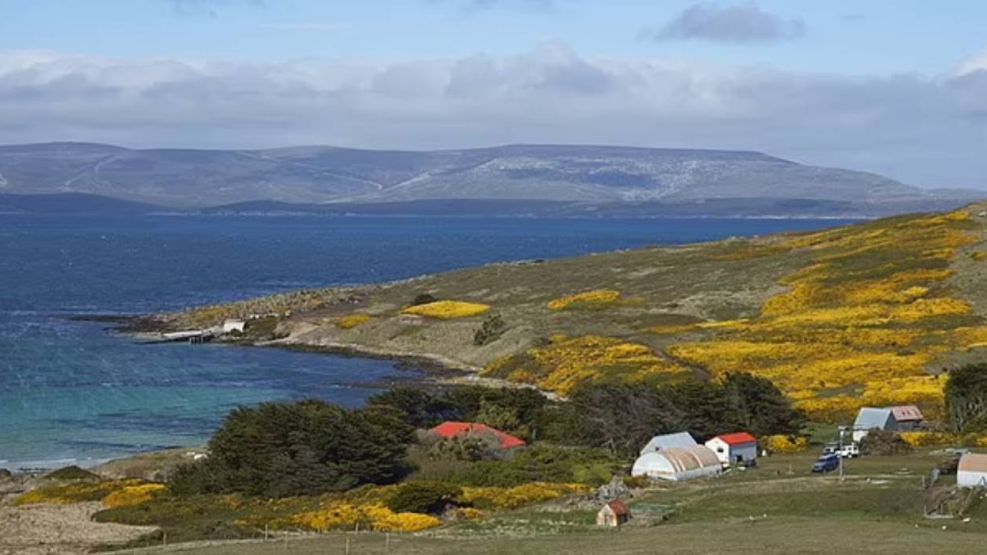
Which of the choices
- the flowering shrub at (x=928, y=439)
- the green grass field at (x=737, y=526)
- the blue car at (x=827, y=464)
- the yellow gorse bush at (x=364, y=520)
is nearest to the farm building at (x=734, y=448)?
the green grass field at (x=737, y=526)

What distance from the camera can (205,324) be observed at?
126 m

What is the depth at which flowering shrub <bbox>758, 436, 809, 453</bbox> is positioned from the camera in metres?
64.5

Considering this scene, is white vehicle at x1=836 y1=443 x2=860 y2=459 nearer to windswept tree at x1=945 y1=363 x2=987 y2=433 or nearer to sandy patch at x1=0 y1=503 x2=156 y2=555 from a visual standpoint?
windswept tree at x1=945 y1=363 x2=987 y2=433

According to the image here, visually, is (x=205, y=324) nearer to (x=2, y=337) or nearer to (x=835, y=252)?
(x=2, y=337)

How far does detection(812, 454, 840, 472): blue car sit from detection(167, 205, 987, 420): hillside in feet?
58.1

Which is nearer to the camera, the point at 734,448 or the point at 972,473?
the point at 972,473

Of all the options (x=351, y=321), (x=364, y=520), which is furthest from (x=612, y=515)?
(x=351, y=321)

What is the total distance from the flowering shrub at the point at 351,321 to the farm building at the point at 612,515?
7531 centimetres

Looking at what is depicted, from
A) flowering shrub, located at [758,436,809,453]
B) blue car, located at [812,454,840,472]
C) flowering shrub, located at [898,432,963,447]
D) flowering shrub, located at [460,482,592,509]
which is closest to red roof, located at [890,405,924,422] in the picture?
flowering shrub, located at [898,432,963,447]

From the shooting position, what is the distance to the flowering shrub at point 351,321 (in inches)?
4750

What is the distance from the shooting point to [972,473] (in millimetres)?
46875

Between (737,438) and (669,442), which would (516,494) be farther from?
(737,438)

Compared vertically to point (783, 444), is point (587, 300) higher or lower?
higher

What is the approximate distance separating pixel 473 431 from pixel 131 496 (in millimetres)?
16045
